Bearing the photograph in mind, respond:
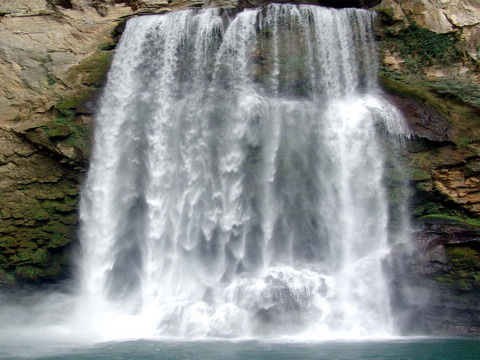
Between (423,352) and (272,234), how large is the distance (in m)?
5.54

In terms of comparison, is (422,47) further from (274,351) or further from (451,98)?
(274,351)

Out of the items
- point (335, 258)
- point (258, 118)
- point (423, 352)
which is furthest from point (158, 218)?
A: point (423, 352)

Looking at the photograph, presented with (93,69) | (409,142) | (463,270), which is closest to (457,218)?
(463,270)

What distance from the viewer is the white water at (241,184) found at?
13523 mm

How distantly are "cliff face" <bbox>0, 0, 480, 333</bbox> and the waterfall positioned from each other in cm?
76

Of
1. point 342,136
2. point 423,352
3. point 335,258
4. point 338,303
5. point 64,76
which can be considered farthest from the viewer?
point 64,76

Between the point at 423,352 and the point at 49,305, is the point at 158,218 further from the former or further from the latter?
the point at 423,352

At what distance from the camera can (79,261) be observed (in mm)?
15789

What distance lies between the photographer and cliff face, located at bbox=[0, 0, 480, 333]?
13422mm

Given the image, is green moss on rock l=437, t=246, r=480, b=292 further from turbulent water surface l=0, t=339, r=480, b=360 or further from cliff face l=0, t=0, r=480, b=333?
turbulent water surface l=0, t=339, r=480, b=360

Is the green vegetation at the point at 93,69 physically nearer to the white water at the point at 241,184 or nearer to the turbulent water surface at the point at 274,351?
the white water at the point at 241,184

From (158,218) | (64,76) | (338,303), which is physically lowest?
(338,303)

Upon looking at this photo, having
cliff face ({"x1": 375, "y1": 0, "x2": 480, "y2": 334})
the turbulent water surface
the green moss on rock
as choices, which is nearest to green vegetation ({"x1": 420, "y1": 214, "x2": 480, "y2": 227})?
cliff face ({"x1": 375, "y1": 0, "x2": 480, "y2": 334})

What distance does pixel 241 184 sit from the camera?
15.2 meters
